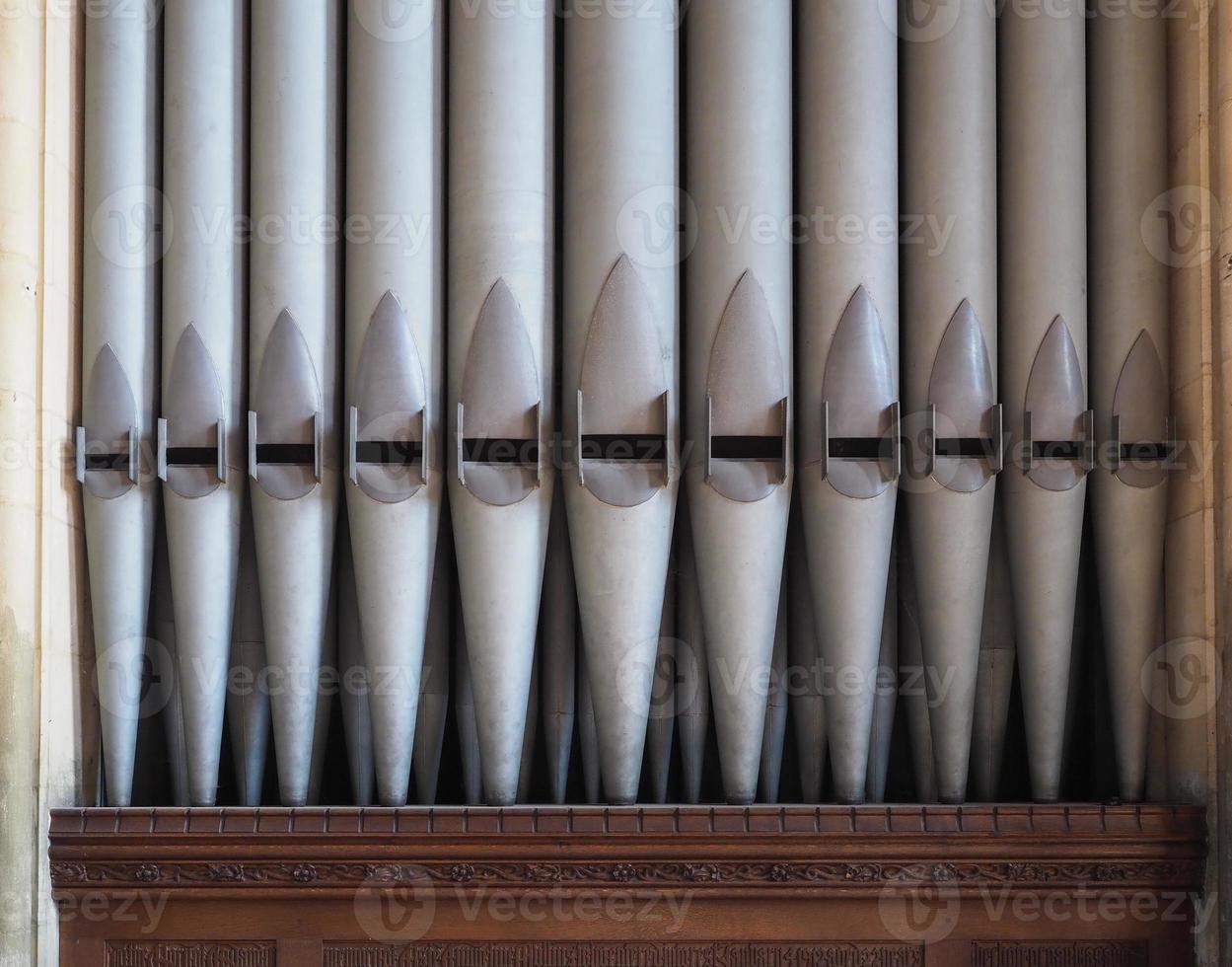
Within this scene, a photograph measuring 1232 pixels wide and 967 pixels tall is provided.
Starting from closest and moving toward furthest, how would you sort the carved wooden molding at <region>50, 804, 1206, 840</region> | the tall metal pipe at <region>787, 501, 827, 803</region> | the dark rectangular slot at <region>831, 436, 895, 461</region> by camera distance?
the carved wooden molding at <region>50, 804, 1206, 840</region>
the dark rectangular slot at <region>831, 436, 895, 461</region>
the tall metal pipe at <region>787, 501, 827, 803</region>

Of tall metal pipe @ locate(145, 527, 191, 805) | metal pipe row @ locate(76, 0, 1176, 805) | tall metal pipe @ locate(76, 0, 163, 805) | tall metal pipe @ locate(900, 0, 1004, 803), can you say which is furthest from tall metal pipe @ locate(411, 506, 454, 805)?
tall metal pipe @ locate(900, 0, 1004, 803)

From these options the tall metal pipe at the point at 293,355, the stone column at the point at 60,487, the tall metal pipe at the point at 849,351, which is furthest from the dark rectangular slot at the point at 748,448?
the stone column at the point at 60,487

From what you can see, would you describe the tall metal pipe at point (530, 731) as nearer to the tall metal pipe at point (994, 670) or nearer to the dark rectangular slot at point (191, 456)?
the dark rectangular slot at point (191, 456)

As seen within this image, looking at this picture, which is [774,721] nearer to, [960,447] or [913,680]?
[913,680]

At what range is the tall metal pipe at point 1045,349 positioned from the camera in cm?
540

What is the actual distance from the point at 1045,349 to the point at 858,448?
704 mm

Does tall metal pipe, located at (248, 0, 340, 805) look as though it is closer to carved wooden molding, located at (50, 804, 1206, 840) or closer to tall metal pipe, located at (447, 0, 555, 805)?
carved wooden molding, located at (50, 804, 1206, 840)

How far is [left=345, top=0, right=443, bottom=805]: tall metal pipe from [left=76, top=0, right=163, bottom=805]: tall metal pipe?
68cm

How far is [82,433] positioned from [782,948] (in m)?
2.81

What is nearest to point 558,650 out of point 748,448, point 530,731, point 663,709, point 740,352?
Result: point 530,731

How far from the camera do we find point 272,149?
5547 mm

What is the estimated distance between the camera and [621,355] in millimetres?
5363

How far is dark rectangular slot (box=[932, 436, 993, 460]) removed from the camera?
538 centimetres

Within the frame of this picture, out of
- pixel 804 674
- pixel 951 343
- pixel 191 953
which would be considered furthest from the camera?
pixel 804 674
